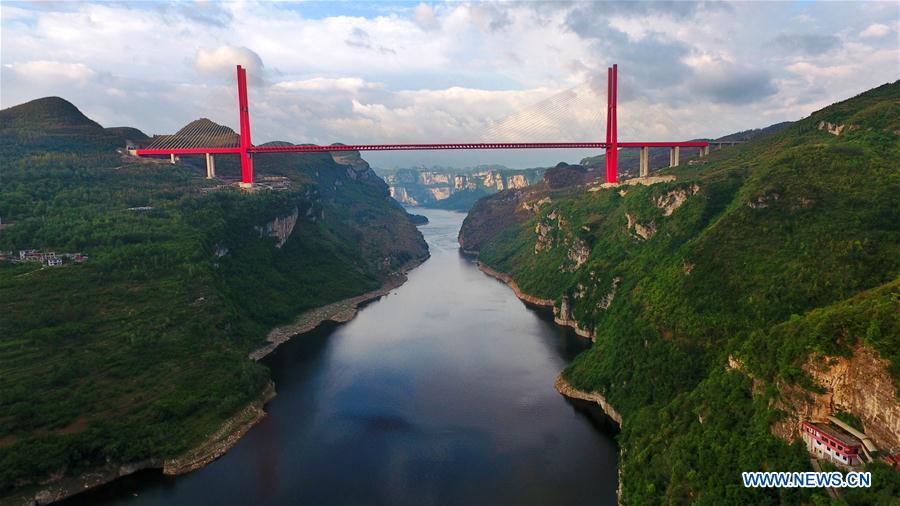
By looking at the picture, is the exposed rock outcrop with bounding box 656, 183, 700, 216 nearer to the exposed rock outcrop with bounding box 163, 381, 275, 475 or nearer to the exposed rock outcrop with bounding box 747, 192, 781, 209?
the exposed rock outcrop with bounding box 747, 192, 781, 209

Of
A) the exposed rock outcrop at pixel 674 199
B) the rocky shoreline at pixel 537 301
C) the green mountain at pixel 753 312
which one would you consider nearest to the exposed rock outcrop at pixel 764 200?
the green mountain at pixel 753 312

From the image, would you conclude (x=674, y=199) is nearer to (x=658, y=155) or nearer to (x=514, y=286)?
(x=514, y=286)

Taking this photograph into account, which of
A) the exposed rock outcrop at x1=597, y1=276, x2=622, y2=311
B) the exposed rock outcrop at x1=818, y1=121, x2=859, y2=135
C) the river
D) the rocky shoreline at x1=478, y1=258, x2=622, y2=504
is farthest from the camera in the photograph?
the exposed rock outcrop at x1=597, y1=276, x2=622, y2=311

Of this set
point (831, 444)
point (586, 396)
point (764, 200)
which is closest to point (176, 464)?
point (586, 396)

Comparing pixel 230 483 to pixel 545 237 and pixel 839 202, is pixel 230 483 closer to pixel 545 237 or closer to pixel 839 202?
pixel 839 202

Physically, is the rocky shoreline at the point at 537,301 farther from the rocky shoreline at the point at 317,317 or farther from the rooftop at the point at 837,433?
the rooftop at the point at 837,433

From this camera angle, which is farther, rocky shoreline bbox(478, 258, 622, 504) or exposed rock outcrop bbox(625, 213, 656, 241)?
exposed rock outcrop bbox(625, 213, 656, 241)

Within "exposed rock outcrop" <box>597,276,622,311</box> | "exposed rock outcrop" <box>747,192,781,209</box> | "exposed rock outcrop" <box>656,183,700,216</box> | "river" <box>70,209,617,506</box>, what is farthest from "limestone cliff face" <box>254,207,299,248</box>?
"exposed rock outcrop" <box>747,192,781,209</box>
